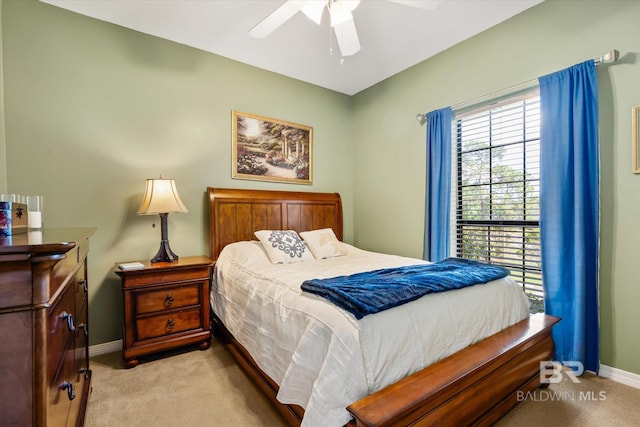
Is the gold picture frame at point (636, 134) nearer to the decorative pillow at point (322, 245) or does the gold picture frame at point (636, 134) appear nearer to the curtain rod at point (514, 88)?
the curtain rod at point (514, 88)

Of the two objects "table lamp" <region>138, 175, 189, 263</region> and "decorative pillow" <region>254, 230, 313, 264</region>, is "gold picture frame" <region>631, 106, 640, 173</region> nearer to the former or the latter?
"decorative pillow" <region>254, 230, 313, 264</region>

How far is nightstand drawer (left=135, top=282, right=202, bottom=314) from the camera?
2358 millimetres

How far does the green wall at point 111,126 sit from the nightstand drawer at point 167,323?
550 mm

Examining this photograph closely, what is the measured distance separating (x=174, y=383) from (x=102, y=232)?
144 centimetres

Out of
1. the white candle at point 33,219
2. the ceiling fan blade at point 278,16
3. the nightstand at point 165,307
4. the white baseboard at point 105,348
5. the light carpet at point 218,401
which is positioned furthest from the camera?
the white baseboard at point 105,348

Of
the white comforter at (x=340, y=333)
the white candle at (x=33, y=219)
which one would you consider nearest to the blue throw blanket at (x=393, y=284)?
the white comforter at (x=340, y=333)

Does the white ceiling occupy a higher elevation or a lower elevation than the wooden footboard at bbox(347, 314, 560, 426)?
higher

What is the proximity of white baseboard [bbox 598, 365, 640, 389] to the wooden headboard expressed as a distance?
268cm

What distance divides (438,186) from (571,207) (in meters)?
1.11

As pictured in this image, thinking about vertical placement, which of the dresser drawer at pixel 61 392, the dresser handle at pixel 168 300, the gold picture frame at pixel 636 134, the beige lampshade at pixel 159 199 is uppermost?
the gold picture frame at pixel 636 134

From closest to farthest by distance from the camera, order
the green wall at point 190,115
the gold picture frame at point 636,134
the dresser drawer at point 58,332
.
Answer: the dresser drawer at point 58,332 → the gold picture frame at point 636,134 → the green wall at point 190,115

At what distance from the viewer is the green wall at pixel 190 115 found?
2137 millimetres

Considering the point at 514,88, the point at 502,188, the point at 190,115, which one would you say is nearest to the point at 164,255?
the point at 190,115

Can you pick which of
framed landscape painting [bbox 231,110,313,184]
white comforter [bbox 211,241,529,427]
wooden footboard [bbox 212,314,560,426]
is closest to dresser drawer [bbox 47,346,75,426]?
white comforter [bbox 211,241,529,427]
